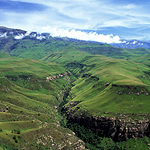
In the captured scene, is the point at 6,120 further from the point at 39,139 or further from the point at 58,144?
the point at 58,144

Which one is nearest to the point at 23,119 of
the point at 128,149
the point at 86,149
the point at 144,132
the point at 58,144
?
the point at 58,144

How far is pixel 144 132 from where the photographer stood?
200 meters

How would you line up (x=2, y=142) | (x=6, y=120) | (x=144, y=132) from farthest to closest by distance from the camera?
1. (x=144, y=132)
2. (x=6, y=120)
3. (x=2, y=142)

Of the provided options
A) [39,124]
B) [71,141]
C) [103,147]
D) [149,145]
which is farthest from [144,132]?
[39,124]

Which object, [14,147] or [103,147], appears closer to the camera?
[14,147]

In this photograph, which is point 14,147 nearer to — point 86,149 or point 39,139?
point 39,139

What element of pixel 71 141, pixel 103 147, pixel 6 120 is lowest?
pixel 103 147

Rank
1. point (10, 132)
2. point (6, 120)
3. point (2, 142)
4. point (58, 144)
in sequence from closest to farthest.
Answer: point (2, 142) < point (10, 132) < point (58, 144) < point (6, 120)

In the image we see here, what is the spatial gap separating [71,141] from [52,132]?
21.3 metres

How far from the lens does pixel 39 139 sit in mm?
147750

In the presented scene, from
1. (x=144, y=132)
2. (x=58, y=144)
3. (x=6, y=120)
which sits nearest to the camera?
(x=58, y=144)

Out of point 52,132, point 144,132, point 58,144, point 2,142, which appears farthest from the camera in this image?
point 144,132

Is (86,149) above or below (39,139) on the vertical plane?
below

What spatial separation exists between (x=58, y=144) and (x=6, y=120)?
63.9 m
